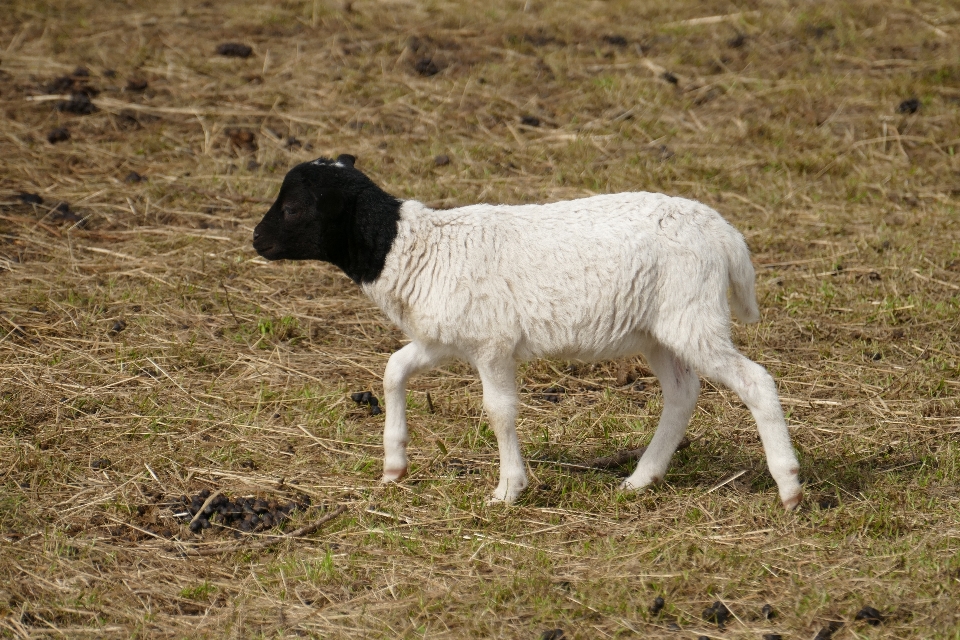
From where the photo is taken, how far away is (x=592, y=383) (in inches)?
272

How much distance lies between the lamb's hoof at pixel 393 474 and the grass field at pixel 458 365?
0.10 meters

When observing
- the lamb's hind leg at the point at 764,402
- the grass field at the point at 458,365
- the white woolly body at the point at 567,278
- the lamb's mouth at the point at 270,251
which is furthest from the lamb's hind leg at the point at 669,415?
the lamb's mouth at the point at 270,251

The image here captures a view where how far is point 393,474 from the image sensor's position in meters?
5.62

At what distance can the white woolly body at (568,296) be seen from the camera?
5.23 metres

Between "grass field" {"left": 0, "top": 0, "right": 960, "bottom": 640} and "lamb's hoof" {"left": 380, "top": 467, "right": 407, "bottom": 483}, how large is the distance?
97mm

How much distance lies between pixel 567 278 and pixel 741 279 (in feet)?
2.78

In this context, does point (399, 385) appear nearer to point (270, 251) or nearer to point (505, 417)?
point (505, 417)

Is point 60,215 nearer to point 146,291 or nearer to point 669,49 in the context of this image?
point 146,291

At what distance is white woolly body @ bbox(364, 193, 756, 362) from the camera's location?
523cm

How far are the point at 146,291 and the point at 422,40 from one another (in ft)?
18.3

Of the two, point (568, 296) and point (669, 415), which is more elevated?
point (568, 296)

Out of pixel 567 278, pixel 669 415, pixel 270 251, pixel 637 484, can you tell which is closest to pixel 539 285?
pixel 567 278

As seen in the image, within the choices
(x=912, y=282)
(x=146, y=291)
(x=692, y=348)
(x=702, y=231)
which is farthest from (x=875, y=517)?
(x=146, y=291)

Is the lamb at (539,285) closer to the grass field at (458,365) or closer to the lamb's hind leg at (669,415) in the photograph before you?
the lamb's hind leg at (669,415)
